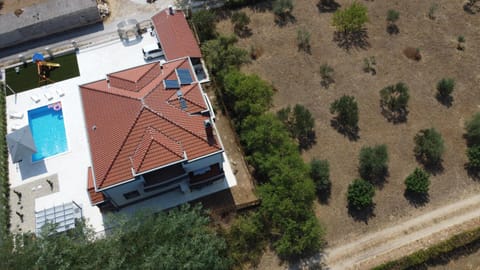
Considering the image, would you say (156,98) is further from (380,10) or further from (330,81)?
(380,10)

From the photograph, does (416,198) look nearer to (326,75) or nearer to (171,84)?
(326,75)

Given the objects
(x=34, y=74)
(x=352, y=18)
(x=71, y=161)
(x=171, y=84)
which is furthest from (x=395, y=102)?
(x=34, y=74)

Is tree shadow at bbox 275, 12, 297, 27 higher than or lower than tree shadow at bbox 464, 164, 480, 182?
higher

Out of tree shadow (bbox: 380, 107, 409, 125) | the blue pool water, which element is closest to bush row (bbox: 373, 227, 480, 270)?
tree shadow (bbox: 380, 107, 409, 125)

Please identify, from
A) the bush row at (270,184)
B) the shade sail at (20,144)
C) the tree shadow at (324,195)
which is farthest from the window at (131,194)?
the tree shadow at (324,195)

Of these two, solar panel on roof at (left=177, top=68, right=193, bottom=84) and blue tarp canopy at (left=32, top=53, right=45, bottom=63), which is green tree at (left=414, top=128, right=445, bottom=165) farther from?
blue tarp canopy at (left=32, top=53, right=45, bottom=63)

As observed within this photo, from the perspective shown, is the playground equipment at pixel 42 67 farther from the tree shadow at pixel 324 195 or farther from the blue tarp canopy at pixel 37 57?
the tree shadow at pixel 324 195
